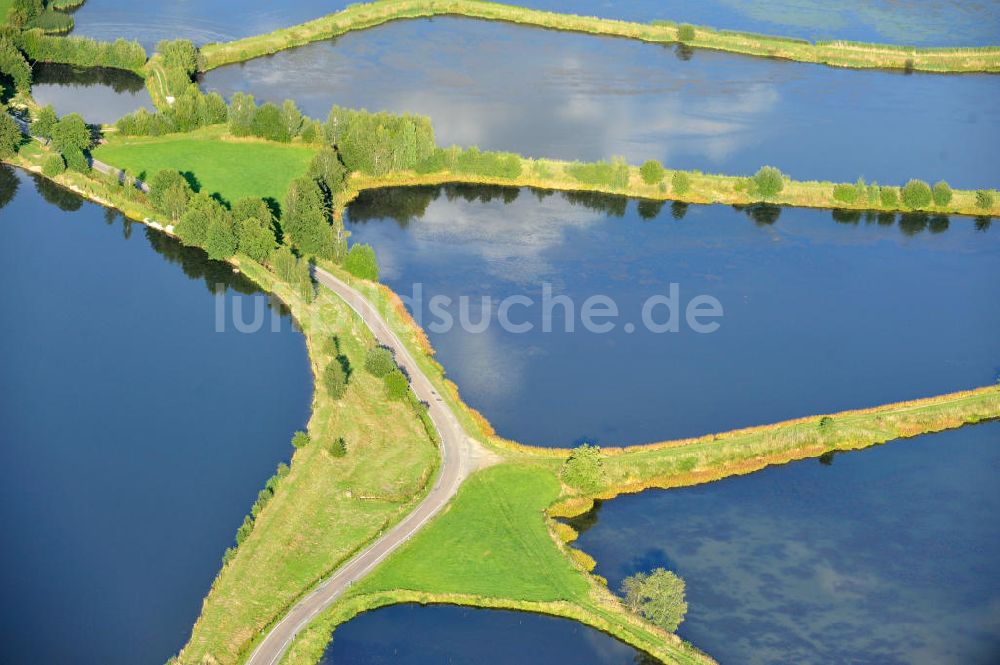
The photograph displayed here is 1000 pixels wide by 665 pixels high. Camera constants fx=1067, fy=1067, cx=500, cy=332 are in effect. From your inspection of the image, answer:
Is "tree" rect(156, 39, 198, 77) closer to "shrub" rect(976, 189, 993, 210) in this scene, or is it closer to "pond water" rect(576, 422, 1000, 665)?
"pond water" rect(576, 422, 1000, 665)

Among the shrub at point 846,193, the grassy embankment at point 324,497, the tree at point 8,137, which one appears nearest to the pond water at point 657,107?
the shrub at point 846,193

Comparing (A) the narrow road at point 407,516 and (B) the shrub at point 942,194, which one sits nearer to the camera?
(A) the narrow road at point 407,516

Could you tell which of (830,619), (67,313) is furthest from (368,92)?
(830,619)

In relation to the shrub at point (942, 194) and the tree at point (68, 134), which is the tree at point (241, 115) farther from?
the shrub at point (942, 194)

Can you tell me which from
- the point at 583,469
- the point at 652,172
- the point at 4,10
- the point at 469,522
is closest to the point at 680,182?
the point at 652,172

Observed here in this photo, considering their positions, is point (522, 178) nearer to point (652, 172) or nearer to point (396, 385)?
point (652, 172)

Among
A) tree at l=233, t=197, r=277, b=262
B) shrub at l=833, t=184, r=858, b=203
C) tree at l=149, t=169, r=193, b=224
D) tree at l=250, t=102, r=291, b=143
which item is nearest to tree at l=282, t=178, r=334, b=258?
tree at l=233, t=197, r=277, b=262
